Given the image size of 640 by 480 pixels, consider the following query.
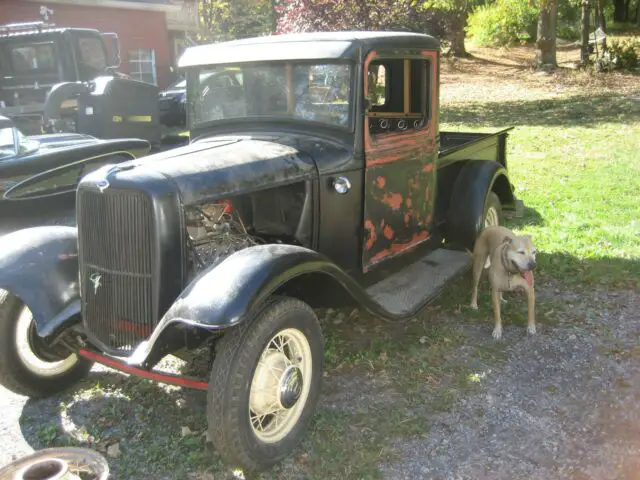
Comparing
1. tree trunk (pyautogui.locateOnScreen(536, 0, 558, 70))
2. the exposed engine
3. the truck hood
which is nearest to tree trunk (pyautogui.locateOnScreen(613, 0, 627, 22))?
tree trunk (pyautogui.locateOnScreen(536, 0, 558, 70))

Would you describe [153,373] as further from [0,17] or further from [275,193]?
[0,17]

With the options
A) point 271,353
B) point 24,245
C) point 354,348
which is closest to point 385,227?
point 354,348

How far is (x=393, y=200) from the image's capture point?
4102 millimetres

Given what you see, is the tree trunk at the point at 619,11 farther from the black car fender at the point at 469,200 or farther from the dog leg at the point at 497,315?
the dog leg at the point at 497,315

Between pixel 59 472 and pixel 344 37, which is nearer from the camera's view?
pixel 59 472

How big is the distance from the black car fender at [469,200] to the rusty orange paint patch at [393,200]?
2.69ft

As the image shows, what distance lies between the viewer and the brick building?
1528cm

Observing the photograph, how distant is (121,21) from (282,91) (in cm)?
1597

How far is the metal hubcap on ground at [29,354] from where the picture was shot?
335cm

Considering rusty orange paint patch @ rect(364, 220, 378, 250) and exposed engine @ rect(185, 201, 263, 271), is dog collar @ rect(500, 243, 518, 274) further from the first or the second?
exposed engine @ rect(185, 201, 263, 271)

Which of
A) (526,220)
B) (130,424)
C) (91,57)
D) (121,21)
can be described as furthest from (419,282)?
(121,21)

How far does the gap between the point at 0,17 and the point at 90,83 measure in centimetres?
710

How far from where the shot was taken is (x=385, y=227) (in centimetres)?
409

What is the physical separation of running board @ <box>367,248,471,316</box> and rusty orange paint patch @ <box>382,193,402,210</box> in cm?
52
